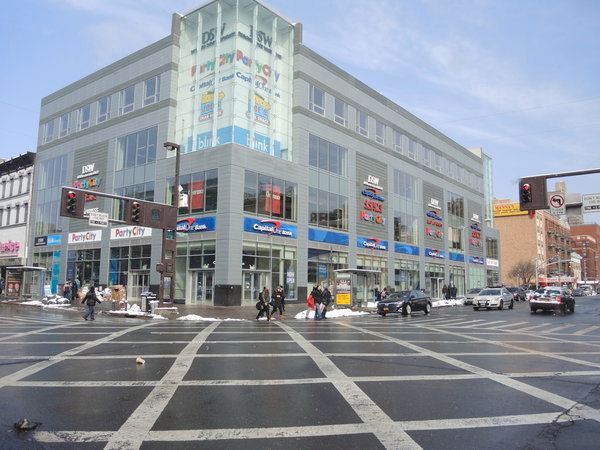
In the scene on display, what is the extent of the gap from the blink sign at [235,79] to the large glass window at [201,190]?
2.39 meters

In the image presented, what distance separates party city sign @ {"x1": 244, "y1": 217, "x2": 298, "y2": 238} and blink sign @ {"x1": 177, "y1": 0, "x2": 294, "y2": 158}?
5699 mm

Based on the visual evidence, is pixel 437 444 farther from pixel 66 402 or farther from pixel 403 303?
pixel 403 303

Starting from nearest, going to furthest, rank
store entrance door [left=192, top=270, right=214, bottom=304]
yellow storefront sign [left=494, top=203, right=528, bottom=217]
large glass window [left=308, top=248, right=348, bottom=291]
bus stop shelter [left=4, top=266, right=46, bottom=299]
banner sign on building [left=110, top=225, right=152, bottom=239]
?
Result: 1. store entrance door [left=192, top=270, right=214, bottom=304]
2. bus stop shelter [left=4, top=266, right=46, bottom=299]
3. banner sign on building [left=110, top=225, right=152, bottom=239]
4. large glass window [left=308, top=248, right=348, bottom=291]
5. yellow storefront sign [left=494, top=203, right=528, bottom=217]

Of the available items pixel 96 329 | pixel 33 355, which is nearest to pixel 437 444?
pixel 33 355

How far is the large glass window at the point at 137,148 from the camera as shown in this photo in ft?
131

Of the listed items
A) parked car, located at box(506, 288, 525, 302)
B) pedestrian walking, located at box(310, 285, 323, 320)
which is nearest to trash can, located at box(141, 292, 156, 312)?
pedestrian walking, located at box(310, 285, 323, 320)

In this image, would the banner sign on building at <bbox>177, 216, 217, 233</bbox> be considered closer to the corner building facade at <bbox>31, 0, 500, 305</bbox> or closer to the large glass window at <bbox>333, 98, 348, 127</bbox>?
the corner building facade at <bbox>31, 0, 500, 305</bbox>

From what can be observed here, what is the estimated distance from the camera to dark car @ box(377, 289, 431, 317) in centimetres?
2834

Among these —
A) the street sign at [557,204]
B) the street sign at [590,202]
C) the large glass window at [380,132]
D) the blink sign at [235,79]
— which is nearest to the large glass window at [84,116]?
the blink sign at [235,79]

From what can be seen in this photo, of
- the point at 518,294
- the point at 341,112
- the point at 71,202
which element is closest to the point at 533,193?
the point at 71,202

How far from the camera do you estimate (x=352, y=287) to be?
32.2m

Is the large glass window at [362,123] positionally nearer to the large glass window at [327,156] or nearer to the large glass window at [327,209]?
the large glass window at [327,156]

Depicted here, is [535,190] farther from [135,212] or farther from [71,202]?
[71,202]

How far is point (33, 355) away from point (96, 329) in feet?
22.0
